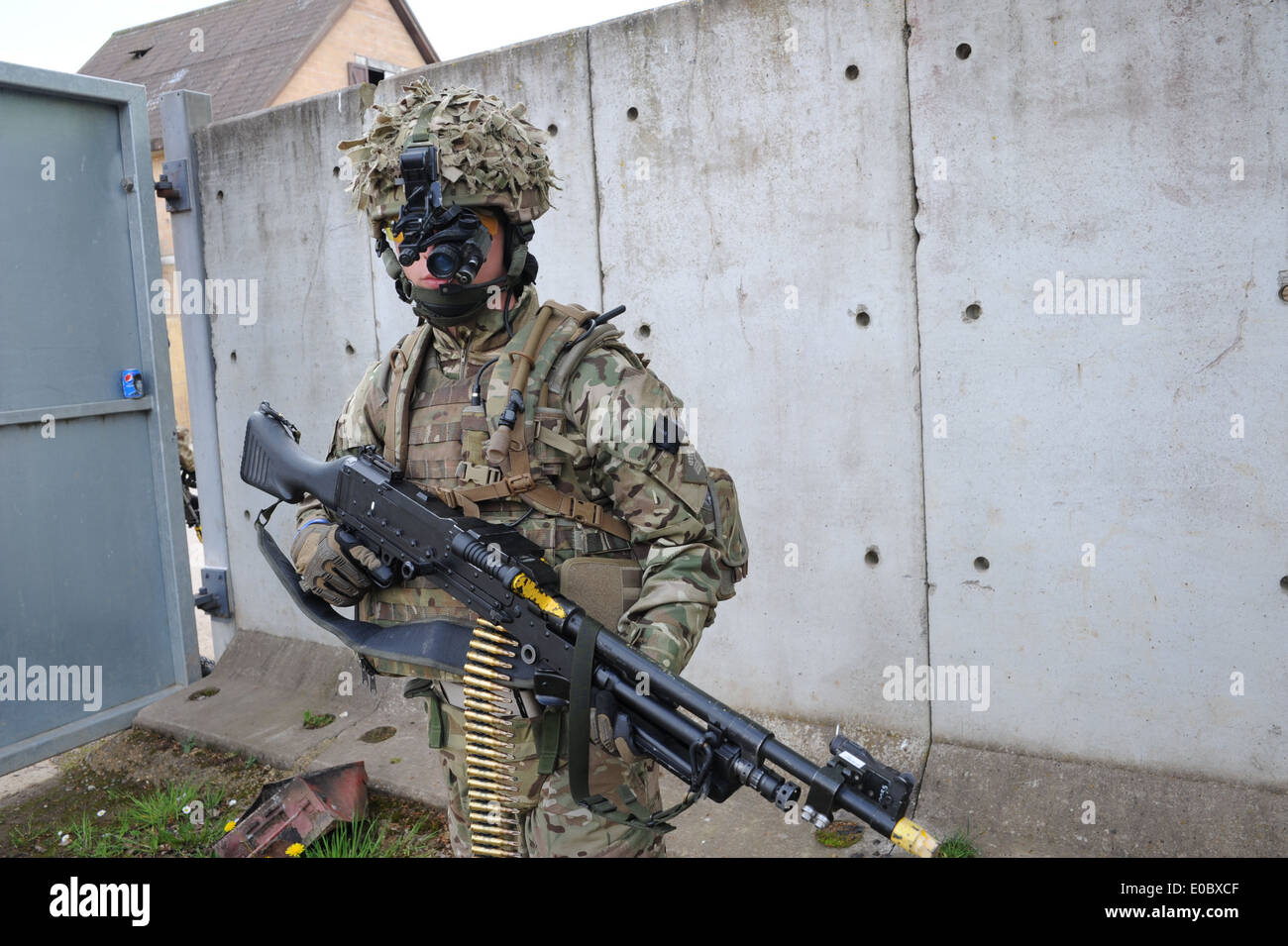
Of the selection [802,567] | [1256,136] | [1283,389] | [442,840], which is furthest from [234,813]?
[1256,136]

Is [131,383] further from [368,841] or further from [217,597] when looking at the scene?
[368,841]

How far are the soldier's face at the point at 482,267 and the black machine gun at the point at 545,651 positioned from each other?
447mm

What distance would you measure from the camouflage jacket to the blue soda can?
10.9 ft

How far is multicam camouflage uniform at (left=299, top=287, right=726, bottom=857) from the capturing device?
212 centimetres

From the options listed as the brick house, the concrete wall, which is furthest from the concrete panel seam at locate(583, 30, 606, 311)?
the brick house

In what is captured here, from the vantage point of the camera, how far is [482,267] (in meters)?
2.24

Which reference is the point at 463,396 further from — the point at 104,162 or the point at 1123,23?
the point at 104,162

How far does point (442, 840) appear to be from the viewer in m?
3.92

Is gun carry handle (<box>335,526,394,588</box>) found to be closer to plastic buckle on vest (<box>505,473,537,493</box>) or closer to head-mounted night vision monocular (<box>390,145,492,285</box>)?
plastic buckle on vest (<box>505,473,537,493</box>)

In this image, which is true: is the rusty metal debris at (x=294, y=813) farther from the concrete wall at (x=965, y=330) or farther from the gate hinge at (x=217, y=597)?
the gate hinge at (x=217, y=597)

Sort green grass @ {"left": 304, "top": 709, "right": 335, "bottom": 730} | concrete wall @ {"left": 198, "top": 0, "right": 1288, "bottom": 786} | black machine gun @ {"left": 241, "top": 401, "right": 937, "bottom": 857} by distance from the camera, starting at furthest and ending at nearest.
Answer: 1. green grass @ {"left": 304, "top": 709, "right": 335, "bottom": 730}
2. concrete wall @ {"left": 198, "top": 0, "right": 1288, "bottom": 786}
3. black machine gun @ {"left": 241, "top": 401, "right": 937, "bottom": 857}

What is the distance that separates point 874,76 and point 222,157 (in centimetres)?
368

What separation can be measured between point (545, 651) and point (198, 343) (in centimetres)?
444

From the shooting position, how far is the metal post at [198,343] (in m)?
5.57
